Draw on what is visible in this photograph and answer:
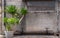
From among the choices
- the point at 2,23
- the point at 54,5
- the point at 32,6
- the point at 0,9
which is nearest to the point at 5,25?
the point at 2,23

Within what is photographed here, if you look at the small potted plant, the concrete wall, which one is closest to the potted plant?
→ the small potted plant

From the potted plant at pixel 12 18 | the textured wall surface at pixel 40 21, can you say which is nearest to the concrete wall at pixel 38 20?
the textured wall surface at pixel 40 21

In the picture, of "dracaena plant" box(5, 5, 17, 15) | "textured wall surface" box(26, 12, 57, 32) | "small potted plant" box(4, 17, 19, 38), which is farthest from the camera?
"textured wall surface" box(26, 12, 57, 32)

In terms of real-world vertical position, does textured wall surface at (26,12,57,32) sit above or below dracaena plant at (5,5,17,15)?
below

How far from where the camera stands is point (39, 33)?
8.73 m

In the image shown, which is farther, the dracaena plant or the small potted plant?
the dracaena plant

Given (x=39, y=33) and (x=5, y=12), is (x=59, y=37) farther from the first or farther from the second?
(x=5, y=12)

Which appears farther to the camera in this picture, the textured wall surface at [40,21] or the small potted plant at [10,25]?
the textured wall surface at [40,21]

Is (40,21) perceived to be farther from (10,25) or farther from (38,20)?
(10,25)

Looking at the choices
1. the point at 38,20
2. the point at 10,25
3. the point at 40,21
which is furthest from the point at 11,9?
the point at 40,21

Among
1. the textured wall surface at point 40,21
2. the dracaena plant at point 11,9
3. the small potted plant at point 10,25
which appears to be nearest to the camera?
the small potted plant at point 10,25

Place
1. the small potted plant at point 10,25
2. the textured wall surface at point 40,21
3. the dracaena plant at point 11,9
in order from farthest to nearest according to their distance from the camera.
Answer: the textured wall surface at point 40,21
the dracaena plant at point 11,9
the small potted plant at point 10,25

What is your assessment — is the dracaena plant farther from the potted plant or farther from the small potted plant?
the small potted plant

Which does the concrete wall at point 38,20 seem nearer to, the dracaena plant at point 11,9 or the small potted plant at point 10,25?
the dracaena plant at point 11,9
